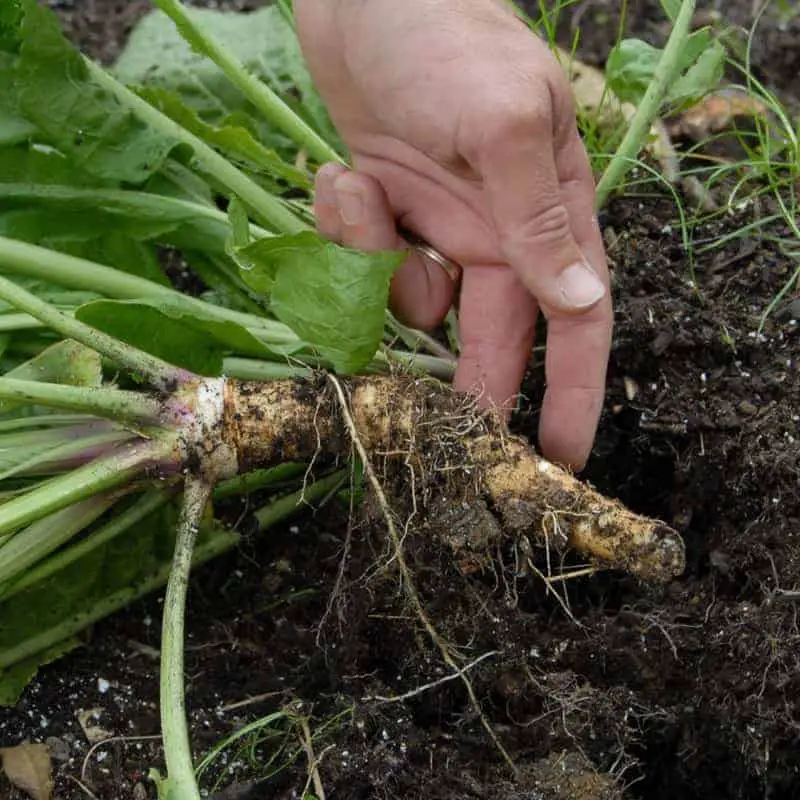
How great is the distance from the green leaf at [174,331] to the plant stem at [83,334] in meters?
0.03

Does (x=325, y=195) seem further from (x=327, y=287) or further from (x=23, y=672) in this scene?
(x=23, y=672)

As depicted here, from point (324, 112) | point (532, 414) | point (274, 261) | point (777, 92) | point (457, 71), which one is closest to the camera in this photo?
point (457, 71)

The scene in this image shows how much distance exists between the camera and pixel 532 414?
1767 mm

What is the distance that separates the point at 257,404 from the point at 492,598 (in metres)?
0.43

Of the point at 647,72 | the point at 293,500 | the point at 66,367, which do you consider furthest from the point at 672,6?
the point at 66,367

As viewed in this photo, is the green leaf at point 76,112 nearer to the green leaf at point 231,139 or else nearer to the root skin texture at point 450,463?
the green leaf at point 231,139

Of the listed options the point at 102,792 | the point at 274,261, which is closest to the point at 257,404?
the point at 274,261

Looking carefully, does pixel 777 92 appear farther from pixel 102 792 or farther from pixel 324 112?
pixel 102 792

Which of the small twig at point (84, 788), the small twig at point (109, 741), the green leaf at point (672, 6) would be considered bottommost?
the small twig at point (84, 788)

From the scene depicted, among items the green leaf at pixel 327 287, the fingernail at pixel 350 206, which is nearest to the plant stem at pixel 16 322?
the green leaf at pixel 327 287

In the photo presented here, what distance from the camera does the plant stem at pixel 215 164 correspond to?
1.81 metres

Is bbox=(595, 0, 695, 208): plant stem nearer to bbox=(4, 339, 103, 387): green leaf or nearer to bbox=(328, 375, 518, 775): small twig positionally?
bbox=(328, 375, 518, 775): small twig

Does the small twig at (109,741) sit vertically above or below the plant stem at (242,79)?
below

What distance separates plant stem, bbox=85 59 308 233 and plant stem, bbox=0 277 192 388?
405 mm
